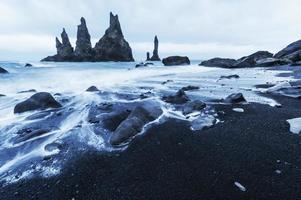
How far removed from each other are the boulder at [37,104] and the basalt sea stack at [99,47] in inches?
3071

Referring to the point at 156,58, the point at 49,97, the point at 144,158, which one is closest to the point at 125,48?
the point at 156,58

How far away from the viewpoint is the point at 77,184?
15.5ft

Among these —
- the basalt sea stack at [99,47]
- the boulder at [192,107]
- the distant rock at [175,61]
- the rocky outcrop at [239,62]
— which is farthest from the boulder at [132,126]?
the basalt sea stack at [99,47]

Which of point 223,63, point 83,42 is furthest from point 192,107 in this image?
point 83,42

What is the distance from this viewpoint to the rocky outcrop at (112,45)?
283ft

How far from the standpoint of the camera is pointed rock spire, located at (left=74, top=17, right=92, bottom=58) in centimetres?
8819

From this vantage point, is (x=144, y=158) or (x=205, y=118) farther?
(x=205, y=118)

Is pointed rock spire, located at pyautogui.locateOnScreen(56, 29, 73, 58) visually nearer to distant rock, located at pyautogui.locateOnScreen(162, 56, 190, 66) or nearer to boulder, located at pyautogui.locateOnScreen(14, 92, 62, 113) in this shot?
distant rock, located at pyautogui.locateOnScreen(162, 56, 190, 66)

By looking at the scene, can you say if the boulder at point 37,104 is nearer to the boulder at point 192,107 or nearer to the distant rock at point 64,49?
the boulder at point 192,107

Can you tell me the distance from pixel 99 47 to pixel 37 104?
3232 inches

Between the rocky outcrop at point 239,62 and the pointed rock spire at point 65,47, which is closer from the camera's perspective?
the rocky outcrop at point 239,62

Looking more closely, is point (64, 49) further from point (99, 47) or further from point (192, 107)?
point (192, 107)

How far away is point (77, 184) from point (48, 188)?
558 mm

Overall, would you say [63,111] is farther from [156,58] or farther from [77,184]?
[156,58]
